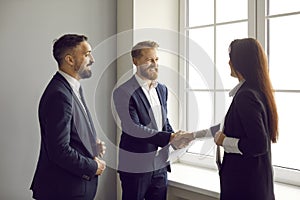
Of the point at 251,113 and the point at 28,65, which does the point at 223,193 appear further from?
the point at 28,65

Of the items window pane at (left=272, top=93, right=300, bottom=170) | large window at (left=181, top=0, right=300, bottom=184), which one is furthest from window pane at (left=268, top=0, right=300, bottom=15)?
window pane at (left=272, top=93, right=300, bottom=170)

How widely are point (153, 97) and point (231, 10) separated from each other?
2.89 ft

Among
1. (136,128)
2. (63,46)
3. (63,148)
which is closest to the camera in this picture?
(63,148)

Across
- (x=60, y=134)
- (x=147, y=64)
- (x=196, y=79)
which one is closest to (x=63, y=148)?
(x=60, y=134)

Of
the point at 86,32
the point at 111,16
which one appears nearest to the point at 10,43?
the point at 86,32

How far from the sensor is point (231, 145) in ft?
5.85

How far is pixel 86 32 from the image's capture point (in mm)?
2805

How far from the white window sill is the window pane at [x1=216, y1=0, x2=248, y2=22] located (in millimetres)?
1048

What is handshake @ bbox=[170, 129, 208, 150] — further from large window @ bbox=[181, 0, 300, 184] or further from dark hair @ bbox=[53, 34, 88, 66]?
dark hair @ bbox=[53, 34, 88, 66]

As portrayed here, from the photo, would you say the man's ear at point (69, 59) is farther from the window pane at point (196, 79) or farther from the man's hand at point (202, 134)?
the window pane at point (196, 79)

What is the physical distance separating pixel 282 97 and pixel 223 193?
2.87ft

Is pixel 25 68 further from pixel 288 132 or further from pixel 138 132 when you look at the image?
pixel 288 132

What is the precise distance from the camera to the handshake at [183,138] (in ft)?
7.59

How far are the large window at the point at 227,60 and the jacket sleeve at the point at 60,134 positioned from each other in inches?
35.5
